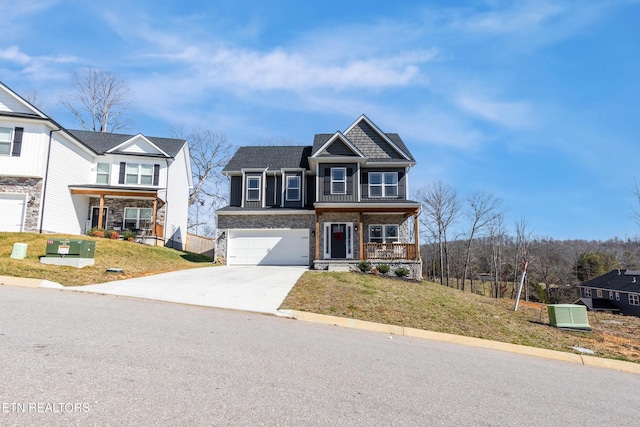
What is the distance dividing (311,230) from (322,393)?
16.9 metres

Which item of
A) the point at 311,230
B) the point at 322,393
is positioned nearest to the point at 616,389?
the point at 322,393

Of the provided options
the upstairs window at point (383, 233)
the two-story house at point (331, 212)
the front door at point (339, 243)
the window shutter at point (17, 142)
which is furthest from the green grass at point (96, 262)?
the upstairs window at point (383, 233)

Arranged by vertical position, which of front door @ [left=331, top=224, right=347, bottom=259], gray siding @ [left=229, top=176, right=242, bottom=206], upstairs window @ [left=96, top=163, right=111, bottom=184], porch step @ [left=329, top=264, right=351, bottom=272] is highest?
upstairs window @ [left=96, top=163, right=111, bottom=184]

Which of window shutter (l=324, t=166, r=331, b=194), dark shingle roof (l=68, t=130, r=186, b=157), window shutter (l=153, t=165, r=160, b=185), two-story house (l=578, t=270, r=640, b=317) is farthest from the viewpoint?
two-story house (l=578, t=270, r=640, b=317)

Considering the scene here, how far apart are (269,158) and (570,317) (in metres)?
17.7

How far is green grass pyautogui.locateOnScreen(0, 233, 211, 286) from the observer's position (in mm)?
11055

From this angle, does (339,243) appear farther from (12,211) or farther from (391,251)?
(12,211)

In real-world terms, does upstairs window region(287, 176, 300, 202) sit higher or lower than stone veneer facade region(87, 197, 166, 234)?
higher

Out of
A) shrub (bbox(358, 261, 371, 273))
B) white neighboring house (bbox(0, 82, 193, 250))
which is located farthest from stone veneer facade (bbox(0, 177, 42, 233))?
shrub (bbox(358, 261, 371, 273))

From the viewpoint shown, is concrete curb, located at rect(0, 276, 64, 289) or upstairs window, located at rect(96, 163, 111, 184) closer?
concrete curb, located at rect(0, 276, 64, 289)

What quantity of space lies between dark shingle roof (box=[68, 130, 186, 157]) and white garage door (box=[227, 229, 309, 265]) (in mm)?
8947

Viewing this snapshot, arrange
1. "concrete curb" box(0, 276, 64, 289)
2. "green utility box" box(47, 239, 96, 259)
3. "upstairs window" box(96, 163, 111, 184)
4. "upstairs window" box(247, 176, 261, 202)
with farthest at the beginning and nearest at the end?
"upstairs window" box(96, 163, 111, 184)
"upstairs window" box(247, 176, 261, 202)
"green utility box" box(47, 239, 96, 259)
"concrete curb" box(0, 276, 64, 289)

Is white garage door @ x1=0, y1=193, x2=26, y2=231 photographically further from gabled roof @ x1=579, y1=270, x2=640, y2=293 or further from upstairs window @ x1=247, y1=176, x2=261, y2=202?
gabled roof @ x1=579, y1=270, x2=640, y2=293

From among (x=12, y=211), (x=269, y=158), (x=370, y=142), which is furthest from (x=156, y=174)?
(x=370, y=142)
